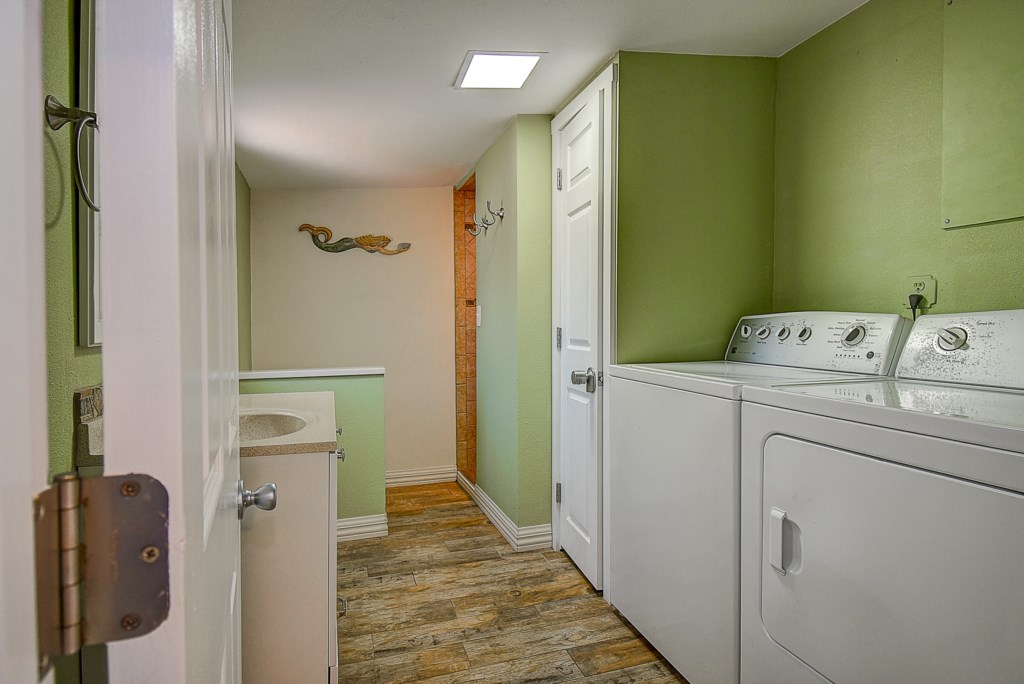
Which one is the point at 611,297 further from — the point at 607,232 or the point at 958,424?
the point at 958,424

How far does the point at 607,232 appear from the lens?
2336 millimetres

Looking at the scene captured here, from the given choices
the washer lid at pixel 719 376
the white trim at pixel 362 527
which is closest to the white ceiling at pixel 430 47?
the washer lid at pixel 719 376

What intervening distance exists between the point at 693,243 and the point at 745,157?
0.40m

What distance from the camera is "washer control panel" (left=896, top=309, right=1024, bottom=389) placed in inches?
54.9

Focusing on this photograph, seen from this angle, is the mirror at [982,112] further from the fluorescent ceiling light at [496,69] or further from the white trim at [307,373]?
the white trim at [307,373]

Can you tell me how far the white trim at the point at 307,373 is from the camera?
303 cm

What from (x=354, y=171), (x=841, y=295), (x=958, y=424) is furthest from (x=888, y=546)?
(x=354, y=171)

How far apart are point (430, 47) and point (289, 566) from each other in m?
1.73

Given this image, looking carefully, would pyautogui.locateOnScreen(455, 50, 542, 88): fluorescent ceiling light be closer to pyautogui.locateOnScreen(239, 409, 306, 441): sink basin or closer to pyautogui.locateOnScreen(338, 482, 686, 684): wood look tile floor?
pyautogui.locateOnScreen(239, 409, 306, 441): sink basin

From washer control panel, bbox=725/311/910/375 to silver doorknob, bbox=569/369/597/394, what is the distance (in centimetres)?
52

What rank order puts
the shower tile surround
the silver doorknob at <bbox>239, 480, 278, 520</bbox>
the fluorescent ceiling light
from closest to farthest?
the silver doorknob at <bbox>239, 480, 278, 520</bbox> → the fluorescent ceiling light → the shower tile surround

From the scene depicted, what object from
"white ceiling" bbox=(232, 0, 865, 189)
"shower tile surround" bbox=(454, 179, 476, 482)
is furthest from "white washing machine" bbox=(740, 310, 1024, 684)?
"shower tile surround" bbox=(454, 179, 476, 482)

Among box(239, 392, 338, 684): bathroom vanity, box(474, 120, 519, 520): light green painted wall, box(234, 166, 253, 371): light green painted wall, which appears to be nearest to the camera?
box(239, 392, 338, 684): bathroom vanity

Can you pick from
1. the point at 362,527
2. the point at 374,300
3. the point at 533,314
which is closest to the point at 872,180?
the point at 533,314
